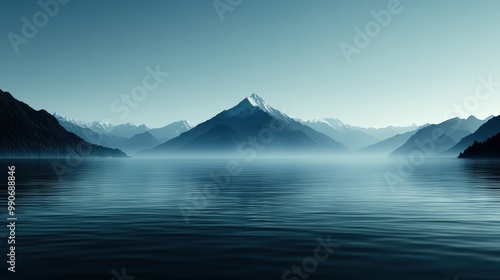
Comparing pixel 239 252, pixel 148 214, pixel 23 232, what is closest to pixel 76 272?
pixel 239 252

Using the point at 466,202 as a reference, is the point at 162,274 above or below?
above

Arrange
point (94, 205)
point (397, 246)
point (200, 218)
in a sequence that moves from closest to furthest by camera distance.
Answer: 1. point (397, 246)
2. point (200, 218)
3. point (94, 205)

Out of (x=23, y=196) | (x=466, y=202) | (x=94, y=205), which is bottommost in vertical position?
(x=466, y=202)

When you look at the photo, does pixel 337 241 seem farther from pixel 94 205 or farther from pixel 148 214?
pixel 94 205

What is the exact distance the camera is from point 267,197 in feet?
165

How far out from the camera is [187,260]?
65.2 feet

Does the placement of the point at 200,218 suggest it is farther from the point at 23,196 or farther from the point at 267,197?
the point at 23,196

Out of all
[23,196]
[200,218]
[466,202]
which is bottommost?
[466,202]

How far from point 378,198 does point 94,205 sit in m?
29.3

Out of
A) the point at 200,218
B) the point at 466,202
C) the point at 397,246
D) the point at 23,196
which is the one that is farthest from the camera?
the point at 23,196

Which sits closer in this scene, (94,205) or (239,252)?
(239,252)

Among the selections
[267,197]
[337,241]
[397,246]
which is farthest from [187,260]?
[267,197]

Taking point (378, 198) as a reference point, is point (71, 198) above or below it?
above

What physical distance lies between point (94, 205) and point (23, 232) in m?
15.1
